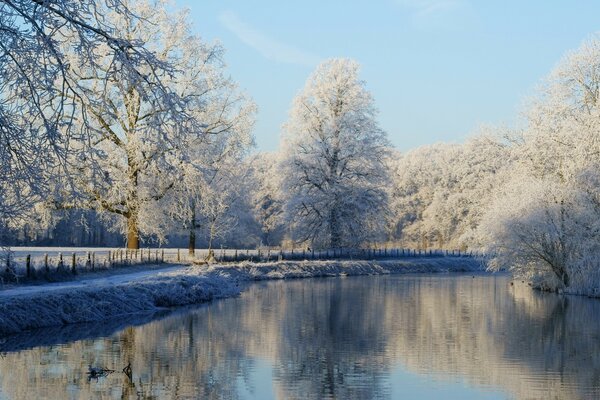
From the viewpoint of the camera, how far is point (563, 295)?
Answer: 37.8 meters

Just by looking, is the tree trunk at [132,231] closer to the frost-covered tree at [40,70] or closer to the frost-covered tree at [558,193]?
the frost-covered tree at [558,193]

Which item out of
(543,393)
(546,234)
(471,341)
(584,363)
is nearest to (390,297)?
(546,234)

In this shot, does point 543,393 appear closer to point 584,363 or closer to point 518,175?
point 584,363

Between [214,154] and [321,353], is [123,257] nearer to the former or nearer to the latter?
[214,154]

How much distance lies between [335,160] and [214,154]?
14.2 meters

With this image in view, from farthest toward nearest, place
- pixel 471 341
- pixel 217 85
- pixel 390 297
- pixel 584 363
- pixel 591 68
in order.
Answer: pixel 217 85 → pixel 591 68 → pixel 390 297 → pixel 471 341 → pixel 584 363

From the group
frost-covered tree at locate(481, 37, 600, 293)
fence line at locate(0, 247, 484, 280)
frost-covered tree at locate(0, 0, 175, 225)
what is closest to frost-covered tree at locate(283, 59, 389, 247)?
fence line at locate(0, 247, 484, 280)

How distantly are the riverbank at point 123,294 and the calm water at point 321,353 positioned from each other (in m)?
0.88

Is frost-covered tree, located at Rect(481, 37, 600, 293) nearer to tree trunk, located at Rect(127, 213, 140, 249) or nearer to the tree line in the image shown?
the tree line

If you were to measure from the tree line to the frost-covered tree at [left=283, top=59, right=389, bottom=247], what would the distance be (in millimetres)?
104

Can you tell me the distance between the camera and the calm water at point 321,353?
49.7 feet

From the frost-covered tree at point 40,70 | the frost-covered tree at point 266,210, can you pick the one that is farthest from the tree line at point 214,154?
the frost-covered tree at point 266,210

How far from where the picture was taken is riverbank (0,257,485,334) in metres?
22.9

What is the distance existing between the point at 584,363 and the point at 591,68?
24097mm
